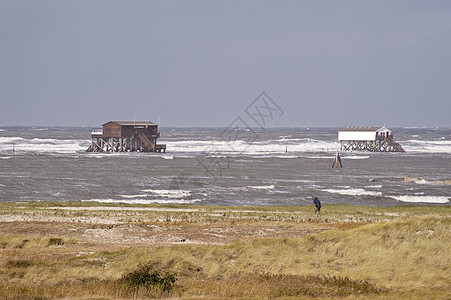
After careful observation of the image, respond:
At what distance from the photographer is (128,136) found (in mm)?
94375

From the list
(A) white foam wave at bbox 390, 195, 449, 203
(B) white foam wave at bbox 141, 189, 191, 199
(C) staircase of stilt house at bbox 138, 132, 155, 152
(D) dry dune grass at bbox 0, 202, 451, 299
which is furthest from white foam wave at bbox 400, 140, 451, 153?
(D) dry dune grass at bbox 0, 202, 451, 299

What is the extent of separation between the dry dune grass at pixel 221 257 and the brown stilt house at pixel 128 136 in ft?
221

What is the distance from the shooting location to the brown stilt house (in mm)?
93312

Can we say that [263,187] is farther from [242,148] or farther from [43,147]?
[43,147]

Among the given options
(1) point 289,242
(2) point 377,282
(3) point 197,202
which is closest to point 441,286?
(2) point 377,282

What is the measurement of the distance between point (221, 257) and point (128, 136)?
7850cm

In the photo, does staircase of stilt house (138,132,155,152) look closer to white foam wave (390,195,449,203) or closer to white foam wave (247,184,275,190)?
white foam wave (247,184,275,190)

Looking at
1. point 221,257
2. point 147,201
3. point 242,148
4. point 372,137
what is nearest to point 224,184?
point 147,201

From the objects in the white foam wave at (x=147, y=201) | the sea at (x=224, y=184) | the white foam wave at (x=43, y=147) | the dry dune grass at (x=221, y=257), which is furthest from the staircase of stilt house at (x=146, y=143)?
the dry dune grass at (x=221, y=257)

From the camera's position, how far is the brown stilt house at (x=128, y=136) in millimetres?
93312

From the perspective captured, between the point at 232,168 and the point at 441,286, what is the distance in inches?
A: 1928

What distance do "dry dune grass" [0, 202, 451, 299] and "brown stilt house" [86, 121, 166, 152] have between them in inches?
2652

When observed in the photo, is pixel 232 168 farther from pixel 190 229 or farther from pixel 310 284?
pixel 310 284

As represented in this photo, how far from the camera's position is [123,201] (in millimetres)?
36250
